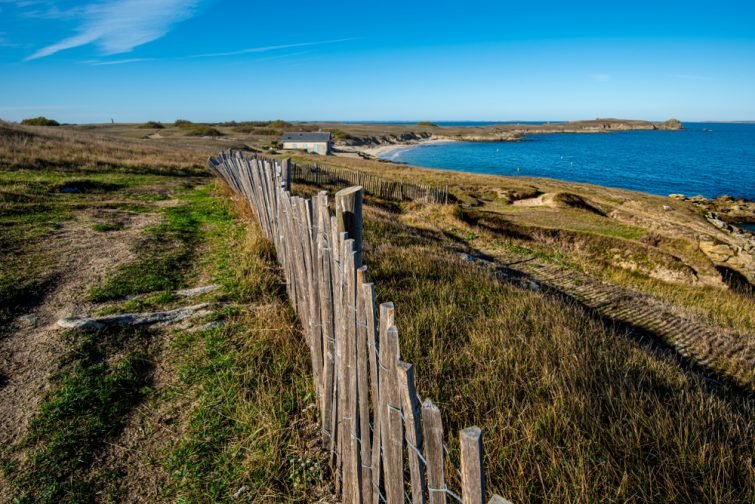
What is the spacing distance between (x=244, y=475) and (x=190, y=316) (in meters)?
2.23

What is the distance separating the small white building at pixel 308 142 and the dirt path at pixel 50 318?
205 feet

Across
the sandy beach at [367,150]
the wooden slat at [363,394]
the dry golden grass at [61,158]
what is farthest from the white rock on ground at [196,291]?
the sandy beach at [367,150]

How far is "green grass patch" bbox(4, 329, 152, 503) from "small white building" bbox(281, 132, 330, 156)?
65.6 m

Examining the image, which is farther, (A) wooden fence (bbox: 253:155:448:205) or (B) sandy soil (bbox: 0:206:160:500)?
(A) wooden fence (bbox: 253:155:448:205)

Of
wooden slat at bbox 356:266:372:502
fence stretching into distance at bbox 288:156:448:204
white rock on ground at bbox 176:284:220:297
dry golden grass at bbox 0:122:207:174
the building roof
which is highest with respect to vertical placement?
the building roof

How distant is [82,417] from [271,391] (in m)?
A: 1.27

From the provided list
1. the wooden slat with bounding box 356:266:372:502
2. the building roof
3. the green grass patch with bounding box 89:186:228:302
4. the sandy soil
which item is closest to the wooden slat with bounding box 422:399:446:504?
the wooden slat with bounding box 356:266:372:502

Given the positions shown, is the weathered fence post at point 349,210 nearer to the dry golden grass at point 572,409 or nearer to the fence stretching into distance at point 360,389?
the fence stretching into distance at point 360,389

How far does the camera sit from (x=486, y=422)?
8.53ft

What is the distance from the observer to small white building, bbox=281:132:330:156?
6762 centimetres

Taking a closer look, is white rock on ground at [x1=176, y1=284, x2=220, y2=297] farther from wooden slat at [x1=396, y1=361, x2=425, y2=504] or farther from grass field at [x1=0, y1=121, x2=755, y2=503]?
wooden slat at [x1=396, y1=361, x2=425, y2=504]

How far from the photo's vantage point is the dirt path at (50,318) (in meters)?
2.81

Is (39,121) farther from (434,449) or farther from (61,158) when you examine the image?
(434,449)

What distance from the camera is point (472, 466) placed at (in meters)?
1.06
